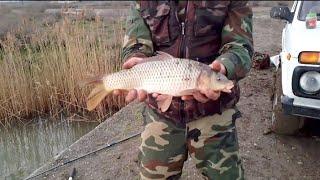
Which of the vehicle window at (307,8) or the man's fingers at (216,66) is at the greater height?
the man's fingers at (216,66)

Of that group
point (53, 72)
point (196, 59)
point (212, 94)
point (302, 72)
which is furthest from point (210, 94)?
point (53, 72)

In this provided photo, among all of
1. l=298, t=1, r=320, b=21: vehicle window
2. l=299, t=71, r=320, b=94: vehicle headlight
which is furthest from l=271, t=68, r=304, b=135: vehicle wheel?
l=298, t=1, r=320, b=21: vehicle window

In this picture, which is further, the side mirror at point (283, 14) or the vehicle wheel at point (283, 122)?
the side mirror at point (283, 14)

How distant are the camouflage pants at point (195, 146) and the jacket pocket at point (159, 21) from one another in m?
0.45

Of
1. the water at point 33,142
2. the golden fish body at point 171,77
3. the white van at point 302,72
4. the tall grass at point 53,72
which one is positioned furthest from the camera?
the tall grass at point 53,72

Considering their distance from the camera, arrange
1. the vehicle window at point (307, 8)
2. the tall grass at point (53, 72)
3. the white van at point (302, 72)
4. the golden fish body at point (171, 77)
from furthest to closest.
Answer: the tall grass at point (53, 72) → the vehicle window at point (307, 8) → the white van at point (302, 72) → the golden fish body at point (171, 77)

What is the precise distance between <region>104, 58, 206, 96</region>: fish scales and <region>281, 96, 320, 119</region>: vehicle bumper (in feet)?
Answer: 7.14

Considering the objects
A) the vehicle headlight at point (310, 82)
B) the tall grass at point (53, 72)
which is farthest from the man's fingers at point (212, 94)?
the tall grass at point (53, 72)

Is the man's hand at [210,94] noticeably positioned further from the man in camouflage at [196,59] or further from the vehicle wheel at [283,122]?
the vehicle wheel at [283,122]

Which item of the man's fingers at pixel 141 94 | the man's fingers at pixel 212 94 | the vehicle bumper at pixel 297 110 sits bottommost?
the vehicle bumper at pixel 297 110

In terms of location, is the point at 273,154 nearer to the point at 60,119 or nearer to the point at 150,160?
the point at 150,160

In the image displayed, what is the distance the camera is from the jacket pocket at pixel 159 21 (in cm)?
263

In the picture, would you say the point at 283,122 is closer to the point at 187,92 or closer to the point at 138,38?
the point at 138,38

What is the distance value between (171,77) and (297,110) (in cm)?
223
